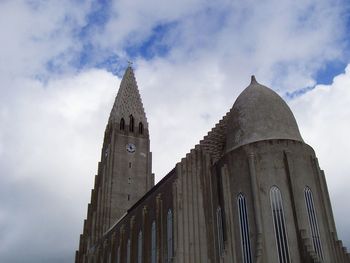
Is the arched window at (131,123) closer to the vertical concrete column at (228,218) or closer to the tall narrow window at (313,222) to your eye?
the vertical concrete column at (228,218)

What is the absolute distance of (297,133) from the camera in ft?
114

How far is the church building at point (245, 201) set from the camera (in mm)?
28781

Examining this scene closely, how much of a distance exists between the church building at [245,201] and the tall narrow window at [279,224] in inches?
2.4

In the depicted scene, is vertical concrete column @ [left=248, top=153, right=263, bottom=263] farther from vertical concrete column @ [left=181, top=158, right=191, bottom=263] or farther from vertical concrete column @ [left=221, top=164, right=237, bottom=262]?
vertical concrete column @ [left=181, top=158, right=191, bottom=263]

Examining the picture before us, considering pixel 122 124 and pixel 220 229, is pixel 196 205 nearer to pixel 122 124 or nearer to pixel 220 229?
pixel 220 229

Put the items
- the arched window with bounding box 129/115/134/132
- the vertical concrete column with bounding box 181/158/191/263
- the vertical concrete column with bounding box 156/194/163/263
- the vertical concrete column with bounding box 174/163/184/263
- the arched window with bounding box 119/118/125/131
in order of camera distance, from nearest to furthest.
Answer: the vertical concrete column with bounding box 174/163/184/263 < the vertical concrete column with bounding box 181/158/191/263 < the vertical concrete column with bounding box 156/194/163/263 < the arched window with bounding box 119/118/125/131 < the arched window with bounding box 129/115/134/132

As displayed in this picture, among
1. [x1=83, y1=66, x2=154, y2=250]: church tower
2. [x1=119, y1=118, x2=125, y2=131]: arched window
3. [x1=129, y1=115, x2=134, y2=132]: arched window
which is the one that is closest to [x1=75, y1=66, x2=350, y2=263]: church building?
[x1=83, y1=66, x2=154, y2=250]: church tower

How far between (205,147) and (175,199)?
5.61 m

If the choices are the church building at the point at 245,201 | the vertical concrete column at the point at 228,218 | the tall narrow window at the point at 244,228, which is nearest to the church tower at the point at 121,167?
the church building at the point at 245,201

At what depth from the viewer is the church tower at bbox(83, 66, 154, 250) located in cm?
6069

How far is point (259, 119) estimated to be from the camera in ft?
113

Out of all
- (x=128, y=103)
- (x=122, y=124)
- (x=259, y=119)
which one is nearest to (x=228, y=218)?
(x=259, y=119)

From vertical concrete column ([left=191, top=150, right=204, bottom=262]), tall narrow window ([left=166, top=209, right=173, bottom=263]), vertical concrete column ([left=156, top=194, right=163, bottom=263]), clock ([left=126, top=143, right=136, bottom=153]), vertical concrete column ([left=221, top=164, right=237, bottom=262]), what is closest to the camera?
vertical concrete column ([left=221, top=164, right=237, bottom=262])

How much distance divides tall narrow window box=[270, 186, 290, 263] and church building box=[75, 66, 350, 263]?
0.06 metres
